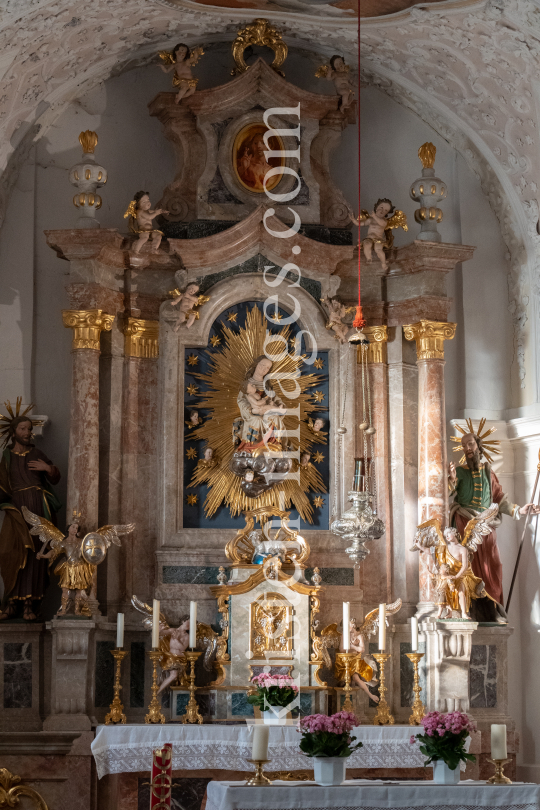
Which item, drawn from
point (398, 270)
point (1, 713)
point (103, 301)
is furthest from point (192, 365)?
point (1, 713)

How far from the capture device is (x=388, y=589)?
12.6 meters

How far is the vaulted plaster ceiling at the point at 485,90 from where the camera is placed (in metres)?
12.6

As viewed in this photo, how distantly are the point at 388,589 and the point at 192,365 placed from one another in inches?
118

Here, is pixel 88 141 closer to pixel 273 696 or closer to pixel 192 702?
pixel 192 702

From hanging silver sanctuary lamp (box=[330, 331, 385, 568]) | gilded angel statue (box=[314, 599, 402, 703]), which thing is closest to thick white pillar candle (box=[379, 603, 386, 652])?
gilded angel statue (box=[314, 599, 402, 703])

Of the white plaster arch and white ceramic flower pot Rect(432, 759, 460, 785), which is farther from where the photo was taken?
the white plaster arch

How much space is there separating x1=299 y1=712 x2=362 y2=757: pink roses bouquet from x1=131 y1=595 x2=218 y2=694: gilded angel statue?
3.84 metres

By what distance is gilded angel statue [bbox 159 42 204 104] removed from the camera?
42.9 ft

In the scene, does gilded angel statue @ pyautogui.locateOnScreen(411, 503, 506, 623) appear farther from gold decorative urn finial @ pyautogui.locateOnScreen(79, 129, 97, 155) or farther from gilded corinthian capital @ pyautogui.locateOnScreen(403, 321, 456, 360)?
gold decorative urn finial @ pyautogui.locateOnScreen(79, 129, 97, 155)

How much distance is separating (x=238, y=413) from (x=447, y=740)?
539cm

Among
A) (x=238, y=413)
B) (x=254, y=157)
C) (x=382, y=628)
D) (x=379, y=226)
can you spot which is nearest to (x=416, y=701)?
(x=382, y=628)

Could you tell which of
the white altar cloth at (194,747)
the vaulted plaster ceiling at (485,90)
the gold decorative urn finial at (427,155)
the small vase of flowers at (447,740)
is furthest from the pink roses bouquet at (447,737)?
the gold decorative urn finial at (427,155)

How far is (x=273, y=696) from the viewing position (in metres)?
9.52

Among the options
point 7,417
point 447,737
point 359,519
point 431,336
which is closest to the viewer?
point 447,737
